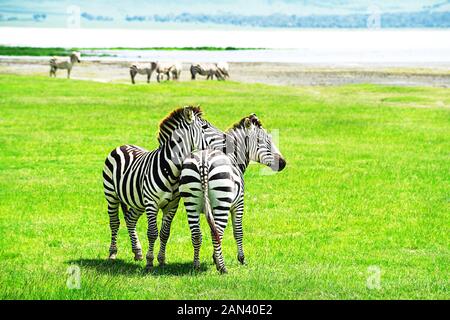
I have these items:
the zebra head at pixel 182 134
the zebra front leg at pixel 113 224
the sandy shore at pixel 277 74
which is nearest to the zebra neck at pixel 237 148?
the zebra head at pixel 182 134

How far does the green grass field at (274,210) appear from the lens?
1173 centimetres

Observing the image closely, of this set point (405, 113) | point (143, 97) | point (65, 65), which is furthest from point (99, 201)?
Result: point (65, 65)

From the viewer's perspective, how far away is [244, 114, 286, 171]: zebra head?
1244 centimetres

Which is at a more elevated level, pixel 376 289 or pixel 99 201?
pixel 376 289

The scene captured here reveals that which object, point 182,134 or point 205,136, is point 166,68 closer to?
point 205,136

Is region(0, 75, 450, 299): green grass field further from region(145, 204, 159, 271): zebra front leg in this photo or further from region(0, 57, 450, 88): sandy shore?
region(0, 57, 450, 88): sandy shore

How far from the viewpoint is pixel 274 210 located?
62.5 ft

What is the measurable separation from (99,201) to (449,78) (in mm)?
61471

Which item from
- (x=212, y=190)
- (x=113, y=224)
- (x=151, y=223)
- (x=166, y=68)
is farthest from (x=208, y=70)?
(x=212, y=190)

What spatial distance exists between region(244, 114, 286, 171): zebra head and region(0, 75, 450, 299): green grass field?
1438 millimetres

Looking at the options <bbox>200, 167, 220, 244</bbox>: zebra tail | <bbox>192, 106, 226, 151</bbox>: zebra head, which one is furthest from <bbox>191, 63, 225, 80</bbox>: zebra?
<bbox>200, 167, 220, 244</bbox>: zebra tail

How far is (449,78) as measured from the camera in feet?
254

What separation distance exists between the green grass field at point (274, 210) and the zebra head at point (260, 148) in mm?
1438

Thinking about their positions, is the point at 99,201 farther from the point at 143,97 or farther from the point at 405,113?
the point at 143,97
